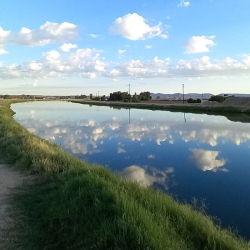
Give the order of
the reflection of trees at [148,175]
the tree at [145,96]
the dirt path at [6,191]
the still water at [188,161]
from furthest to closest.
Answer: the tree at [145,96], the reflection of trees at [148,175], the still water at [188,161], the dirt path at [6,191]

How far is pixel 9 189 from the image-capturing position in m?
6.73

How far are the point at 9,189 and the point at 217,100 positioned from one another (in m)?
55.2

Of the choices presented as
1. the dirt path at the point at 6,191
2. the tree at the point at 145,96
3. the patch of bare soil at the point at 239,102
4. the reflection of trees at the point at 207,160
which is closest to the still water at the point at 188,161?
the reflection of trees at the point at 207,160

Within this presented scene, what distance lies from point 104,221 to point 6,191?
3.21 m

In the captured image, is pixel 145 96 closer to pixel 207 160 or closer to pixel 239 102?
pixel 239 102

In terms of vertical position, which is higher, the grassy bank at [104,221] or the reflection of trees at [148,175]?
the grassy bank at [104,221]

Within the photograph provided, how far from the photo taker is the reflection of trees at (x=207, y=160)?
35.1 ft

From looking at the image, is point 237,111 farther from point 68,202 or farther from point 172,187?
point 68,202

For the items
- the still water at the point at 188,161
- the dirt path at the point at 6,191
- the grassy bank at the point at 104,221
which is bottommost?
the still water at the point at 188,161

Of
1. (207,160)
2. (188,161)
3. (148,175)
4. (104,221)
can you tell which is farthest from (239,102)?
(104,221)

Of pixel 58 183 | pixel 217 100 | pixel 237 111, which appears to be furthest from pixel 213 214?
pixel 217 100

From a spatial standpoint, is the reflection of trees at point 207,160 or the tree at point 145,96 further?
the tree at point 145,96

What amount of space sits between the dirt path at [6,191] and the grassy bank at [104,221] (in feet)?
0.44

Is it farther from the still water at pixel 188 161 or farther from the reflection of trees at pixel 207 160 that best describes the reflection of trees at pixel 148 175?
the reflection of trees at pixel 207 160
